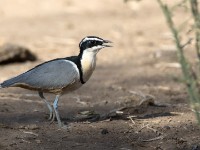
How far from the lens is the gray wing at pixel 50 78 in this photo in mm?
6449

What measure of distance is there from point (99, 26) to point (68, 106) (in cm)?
615

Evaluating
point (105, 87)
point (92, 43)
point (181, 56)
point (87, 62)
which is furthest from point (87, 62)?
point (105, 87)

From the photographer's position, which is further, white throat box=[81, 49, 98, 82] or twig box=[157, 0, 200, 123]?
white throat box=[81, 49, 98, 82]

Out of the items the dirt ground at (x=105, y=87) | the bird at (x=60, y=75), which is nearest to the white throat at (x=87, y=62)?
the bird at (x=60, y=75)

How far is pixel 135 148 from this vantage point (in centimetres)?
590

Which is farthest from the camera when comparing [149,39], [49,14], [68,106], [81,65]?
[49,14]

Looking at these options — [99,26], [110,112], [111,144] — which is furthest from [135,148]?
[99,26]

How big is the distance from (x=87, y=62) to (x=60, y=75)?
12.2 inches

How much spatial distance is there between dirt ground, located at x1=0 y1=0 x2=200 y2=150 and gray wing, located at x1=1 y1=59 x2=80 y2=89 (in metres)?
0.41

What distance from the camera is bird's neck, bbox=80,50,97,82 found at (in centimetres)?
654

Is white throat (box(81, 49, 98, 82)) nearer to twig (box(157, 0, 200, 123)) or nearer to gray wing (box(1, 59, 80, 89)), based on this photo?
gray wing (box(1, 59, 80, 89))

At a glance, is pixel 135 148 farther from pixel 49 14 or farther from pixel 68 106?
pixel 49 14

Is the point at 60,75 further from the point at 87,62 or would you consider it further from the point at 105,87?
the point at 105,87

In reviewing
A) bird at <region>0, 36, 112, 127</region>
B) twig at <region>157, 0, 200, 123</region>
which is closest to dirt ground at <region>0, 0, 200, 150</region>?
twig at <region>157, 0, 200, 123</region>
